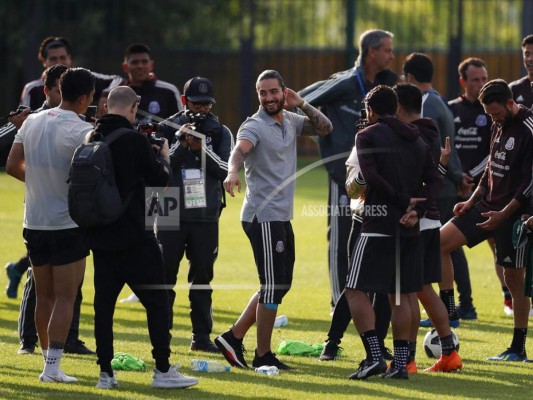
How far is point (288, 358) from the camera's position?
9.45 metres

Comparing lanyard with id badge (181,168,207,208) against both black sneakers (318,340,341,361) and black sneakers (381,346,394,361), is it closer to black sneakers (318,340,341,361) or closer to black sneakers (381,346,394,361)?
black sneakers (318,340,341,361)

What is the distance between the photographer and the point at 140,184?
26.1ft

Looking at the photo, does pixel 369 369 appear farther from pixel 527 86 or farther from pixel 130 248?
pixel 527 86

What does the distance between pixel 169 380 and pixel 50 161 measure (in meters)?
1.66

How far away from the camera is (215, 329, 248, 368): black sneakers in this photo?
8914 millimetres

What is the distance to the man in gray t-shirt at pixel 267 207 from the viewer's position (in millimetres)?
8727

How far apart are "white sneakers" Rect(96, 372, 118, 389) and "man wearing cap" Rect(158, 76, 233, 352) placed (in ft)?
5.82

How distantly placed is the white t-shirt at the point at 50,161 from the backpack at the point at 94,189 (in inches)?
21.3

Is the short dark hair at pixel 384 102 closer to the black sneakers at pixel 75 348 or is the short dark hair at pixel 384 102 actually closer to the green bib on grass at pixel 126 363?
the green bib on grass at pixel 126 363

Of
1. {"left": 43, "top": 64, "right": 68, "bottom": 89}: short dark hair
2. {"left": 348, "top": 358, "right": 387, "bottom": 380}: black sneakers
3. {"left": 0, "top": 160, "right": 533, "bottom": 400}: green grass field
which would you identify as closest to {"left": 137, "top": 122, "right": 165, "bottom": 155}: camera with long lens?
{"left": 43, "top": 64, "right": 68, "bottom": 89}: short dark hair

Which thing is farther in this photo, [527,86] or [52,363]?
[527,86]

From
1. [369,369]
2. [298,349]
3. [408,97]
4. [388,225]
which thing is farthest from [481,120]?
[369,369]

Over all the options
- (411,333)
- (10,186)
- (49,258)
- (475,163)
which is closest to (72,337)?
(49,258)

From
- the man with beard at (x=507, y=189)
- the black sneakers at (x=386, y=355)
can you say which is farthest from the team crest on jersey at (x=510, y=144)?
the black sneakers at (x=386, y=355)
